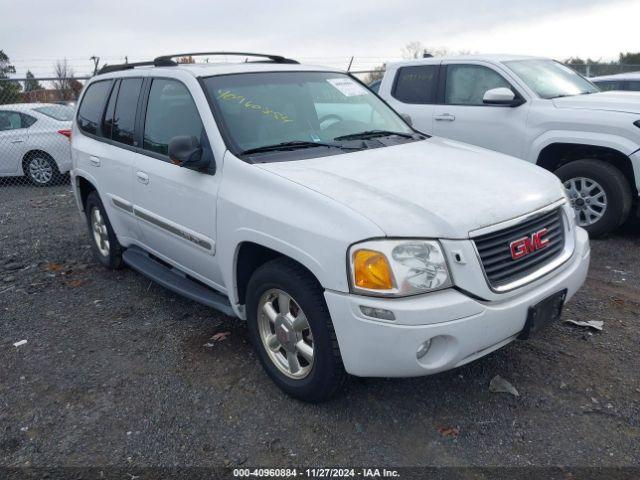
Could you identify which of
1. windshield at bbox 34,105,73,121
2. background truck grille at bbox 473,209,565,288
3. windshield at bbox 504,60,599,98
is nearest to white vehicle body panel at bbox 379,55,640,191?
windshield at bbox 504,60,599,98

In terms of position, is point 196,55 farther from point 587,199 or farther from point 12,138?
point 12,138

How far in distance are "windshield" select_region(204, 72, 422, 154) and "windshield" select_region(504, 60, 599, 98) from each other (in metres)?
2.60

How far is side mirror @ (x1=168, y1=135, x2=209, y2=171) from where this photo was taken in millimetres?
3178

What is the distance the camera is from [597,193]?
5.48m

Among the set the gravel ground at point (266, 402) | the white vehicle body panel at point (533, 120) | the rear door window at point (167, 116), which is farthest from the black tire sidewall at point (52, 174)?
the rear door window at point (167, 116)

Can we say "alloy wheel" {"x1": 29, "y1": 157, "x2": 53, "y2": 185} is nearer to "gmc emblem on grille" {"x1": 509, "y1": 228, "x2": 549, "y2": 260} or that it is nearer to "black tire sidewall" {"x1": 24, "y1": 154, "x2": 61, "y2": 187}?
"black tire sidewall" {"x1": 24, "y1": 154, "x2": 61, "y2": 187}

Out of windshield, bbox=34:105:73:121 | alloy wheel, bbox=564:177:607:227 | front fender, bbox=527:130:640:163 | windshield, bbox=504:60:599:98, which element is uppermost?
windshield, bbox=504:60:599:98

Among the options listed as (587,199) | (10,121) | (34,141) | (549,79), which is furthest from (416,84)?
(10,121)

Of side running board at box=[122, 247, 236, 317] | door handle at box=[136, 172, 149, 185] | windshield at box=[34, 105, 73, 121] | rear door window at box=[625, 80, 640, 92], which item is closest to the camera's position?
side running board at box=[122, 247, 236, 317]

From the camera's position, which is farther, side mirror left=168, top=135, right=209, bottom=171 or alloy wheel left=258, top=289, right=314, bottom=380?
side mirror left=168, top=135, right=209, bottom=171

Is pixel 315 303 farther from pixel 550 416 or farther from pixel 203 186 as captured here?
pixel 550 416

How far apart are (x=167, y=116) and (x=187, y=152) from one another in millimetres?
795

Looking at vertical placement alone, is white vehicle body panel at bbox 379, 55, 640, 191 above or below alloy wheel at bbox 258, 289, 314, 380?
above

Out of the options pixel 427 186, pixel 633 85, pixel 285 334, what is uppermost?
pixel 633 85
